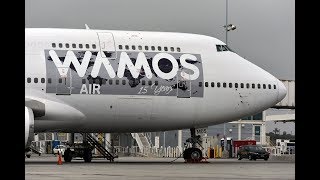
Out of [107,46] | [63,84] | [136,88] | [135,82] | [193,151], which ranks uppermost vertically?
[107,46]

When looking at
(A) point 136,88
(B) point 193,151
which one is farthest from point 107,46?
(B) point 193,151

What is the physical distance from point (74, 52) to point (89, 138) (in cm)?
908

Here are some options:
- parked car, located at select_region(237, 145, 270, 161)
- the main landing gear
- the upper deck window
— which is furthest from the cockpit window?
parked car, located at select_region(237, 145, 270, 161)

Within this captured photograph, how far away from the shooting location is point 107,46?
2800cm

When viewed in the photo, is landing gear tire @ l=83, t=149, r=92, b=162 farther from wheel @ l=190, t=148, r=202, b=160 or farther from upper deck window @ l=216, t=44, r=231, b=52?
upper deck window @ l=216, t=44, r=231, b=52

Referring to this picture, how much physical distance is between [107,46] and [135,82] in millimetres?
1915

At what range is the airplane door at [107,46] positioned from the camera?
27844 millimetres

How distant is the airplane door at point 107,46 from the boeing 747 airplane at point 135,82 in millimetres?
43

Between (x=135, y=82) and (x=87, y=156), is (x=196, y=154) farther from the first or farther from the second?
(x=87, y=156)

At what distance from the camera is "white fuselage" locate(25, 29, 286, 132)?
1079 inches

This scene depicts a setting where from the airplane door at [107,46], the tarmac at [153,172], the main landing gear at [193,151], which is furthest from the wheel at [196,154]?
the airplane door at [107,46]

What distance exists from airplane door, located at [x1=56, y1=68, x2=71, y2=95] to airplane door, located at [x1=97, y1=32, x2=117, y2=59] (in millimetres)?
1675
